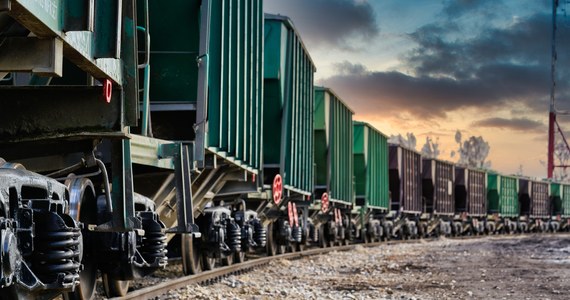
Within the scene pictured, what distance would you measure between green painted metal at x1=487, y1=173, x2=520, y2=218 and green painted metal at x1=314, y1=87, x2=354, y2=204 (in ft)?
88.4

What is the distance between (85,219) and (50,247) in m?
1.89

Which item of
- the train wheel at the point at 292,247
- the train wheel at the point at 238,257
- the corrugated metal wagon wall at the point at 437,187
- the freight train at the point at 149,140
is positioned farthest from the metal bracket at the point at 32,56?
the corrugated metal wagon wall at the point at 437,187

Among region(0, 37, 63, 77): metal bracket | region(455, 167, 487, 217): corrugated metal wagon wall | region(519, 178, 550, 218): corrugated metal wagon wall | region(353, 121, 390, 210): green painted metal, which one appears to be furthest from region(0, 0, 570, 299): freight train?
region(519, 178, 550, 218): corrugated metal wagon wall

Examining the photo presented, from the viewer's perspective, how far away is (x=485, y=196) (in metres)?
47.0

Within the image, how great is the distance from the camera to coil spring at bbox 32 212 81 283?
413cm

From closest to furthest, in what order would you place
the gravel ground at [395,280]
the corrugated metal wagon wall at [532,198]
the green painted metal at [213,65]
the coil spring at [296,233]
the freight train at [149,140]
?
the freight train at [149,140]
the green painted metal at [213,65]
the gravel ground at [395,280]
the coil spring at [296,233]
the corrugated metal wagon wall at [532,198]

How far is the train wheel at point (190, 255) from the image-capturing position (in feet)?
37.0

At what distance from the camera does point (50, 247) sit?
414cm

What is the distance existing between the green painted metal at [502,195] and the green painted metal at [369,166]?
20.5m

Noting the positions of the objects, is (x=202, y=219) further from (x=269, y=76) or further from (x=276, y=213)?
(x=276, y=213)

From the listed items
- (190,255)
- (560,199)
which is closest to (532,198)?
(560,199)

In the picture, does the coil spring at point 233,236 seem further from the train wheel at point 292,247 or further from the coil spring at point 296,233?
the train wheel at point 292,247

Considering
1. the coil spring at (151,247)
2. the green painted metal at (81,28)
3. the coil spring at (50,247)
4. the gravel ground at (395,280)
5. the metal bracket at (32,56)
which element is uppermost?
the green painted metal at (81,28)

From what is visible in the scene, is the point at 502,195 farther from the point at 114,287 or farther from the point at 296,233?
the point at 114,287
